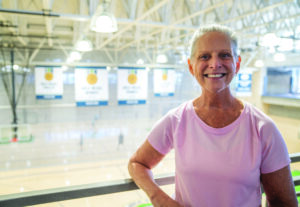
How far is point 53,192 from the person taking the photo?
4.17ft

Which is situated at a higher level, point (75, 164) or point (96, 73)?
point (96, 73)

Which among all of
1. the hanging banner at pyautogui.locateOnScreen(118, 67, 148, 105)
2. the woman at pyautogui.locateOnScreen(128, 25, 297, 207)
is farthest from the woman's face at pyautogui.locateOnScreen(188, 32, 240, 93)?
the hanging banner at pyautogui.locateOnScreen(118, 67, 148, 105)

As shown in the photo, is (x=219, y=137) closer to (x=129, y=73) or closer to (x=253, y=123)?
(x=253, y=123)

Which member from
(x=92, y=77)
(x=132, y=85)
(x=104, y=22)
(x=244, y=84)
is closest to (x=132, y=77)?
(x=132, y=85)

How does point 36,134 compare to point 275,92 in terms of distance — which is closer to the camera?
point 36,134

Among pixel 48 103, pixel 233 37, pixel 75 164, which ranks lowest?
pixel 75 164

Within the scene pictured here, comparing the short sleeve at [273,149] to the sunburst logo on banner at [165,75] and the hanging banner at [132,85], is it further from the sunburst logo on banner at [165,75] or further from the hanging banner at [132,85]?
the sunburst logo on banner at [165,75]

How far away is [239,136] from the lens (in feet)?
3.56

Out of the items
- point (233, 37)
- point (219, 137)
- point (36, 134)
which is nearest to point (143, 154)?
point (219, 137)

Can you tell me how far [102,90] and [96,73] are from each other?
68cm

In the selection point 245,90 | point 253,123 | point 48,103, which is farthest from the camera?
point 48,103

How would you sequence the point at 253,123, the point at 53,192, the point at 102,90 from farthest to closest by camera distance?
the point at 102,90, the point at 53,192, the point at 253,123

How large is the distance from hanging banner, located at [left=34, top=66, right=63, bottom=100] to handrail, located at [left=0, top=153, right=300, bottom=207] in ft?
30.7

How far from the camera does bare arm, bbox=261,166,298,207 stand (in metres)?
1.06
